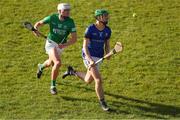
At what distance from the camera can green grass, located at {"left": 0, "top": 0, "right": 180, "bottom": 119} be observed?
12039 millimetres

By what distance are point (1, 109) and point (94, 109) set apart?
2.11 metres

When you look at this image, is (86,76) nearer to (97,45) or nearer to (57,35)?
(97,45)

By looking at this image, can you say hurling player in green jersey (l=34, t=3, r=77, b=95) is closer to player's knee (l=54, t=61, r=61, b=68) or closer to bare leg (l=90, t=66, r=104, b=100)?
player's knee (l=54, t=61, r=61, b=68)

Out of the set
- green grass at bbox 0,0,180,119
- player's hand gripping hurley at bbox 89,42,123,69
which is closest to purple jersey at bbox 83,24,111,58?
player's hand gripping hurley at bbox 89,42,123,69

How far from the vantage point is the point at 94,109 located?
12.0 meters

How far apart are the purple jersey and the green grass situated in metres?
1.17

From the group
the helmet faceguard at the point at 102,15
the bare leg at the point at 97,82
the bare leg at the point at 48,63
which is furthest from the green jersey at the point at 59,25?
the bare leg at the point at 97,82

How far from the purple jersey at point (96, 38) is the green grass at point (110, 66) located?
3.82 ft

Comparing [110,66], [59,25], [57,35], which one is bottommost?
[110,66]

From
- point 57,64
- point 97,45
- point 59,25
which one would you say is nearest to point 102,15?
point 97,45

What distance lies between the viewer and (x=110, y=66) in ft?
46.2

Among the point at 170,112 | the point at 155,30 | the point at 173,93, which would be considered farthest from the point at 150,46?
the point at 170,112

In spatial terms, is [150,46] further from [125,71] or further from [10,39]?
[10,39]

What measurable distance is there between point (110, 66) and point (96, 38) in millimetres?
2211
